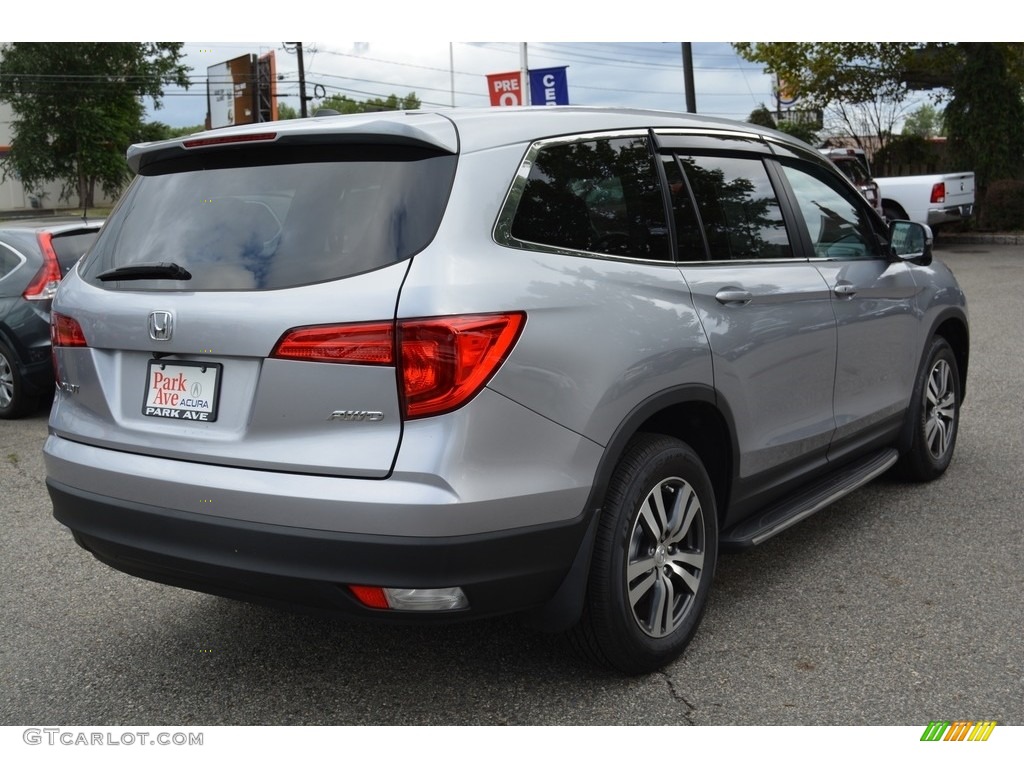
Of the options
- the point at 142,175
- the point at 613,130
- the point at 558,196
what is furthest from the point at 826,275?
the point at 142,175

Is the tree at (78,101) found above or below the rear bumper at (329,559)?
above

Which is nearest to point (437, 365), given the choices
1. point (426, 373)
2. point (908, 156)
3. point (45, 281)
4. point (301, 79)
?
point (426, 373)

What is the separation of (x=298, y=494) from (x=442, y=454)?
40 cm

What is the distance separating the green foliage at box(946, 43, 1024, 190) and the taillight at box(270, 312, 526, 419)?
2454 cm

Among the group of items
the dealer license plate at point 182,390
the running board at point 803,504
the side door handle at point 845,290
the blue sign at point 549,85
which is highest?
the blue sign at point 549,85

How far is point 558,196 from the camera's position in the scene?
3170mm

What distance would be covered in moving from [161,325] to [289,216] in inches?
19.0

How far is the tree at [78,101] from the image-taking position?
50969 mm

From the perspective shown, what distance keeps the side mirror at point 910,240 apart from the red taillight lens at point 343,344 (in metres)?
3.30

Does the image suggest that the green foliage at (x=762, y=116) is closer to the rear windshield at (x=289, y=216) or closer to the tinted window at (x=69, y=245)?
the tinted window at (x=69, y=245)

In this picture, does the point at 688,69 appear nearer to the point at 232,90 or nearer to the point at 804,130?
the point at 804,130

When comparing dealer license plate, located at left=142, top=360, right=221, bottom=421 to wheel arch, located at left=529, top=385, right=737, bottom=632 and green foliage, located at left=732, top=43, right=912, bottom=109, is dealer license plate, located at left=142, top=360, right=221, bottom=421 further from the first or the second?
green foliage, located at left=732, top=43, right=912, bottom=109

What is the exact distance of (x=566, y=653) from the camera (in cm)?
360

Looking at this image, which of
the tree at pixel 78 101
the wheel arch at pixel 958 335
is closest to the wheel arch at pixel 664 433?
the wheel arch at pixel 958 335
